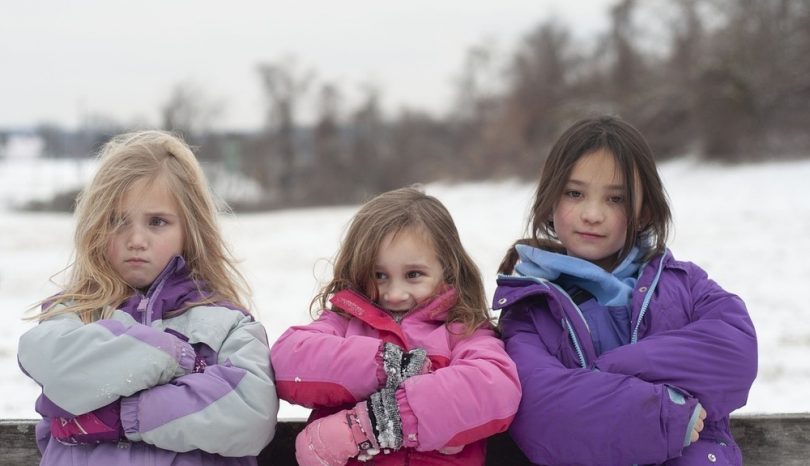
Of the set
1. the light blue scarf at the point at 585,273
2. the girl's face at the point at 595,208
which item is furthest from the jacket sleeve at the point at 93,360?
the girl's face at the point at 595,208

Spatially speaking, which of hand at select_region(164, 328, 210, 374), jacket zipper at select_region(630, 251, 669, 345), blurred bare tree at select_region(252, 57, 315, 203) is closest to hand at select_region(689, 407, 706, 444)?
jacket zipper at select_region(630, 251, 669, 345)

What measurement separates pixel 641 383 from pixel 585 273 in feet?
1.35

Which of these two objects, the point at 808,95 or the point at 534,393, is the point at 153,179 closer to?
the point at 534,393

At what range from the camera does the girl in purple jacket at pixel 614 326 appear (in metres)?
1.88

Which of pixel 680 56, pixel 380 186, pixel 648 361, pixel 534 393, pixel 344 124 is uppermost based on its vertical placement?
pixel 680 56

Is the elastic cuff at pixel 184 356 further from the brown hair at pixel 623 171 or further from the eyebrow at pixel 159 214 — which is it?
the brown hair at pixel 623 171

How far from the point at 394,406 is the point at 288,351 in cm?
34

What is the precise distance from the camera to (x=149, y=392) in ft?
6.26

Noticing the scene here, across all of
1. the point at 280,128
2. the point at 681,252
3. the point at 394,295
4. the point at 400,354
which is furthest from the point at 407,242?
the point at 280,128

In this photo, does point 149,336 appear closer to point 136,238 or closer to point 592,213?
point 136,238

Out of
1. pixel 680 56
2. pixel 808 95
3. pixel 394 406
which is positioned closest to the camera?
pixel 394 406

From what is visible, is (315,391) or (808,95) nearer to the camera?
(315,391)

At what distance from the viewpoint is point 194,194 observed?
2.37 meters

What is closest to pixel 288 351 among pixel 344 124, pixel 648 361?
pixel 648 361
